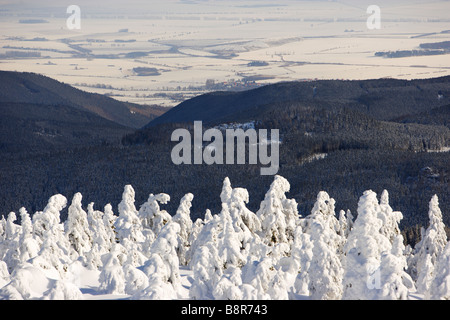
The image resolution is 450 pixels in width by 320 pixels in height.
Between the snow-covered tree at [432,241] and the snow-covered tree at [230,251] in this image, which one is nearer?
the snow-covered tree at [230,251]

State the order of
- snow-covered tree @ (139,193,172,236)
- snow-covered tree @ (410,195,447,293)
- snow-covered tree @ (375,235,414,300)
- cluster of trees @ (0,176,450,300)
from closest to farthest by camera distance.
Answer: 1. snow-covered tree @ (375,235,414,300)
2. cluster of trees @ (0,176,450,300)
3. snow-covered tree @ (410,195,447,293)
4. snow-covered tree @ (139,193,172,236)

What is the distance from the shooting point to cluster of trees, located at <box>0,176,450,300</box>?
4694 cm

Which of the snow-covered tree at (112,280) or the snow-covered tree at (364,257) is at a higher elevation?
the snow-covered tree at (364,257)

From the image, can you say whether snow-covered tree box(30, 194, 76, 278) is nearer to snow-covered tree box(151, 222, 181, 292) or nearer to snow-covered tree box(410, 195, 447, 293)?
snow-covered tree box(151, 222, 181, 292)

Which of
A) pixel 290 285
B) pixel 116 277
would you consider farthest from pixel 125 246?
pixel 290 285

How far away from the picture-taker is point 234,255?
54656 mm

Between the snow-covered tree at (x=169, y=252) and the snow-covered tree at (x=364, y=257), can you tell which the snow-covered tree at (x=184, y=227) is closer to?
the snow-covered tree at (x=169, y=252)

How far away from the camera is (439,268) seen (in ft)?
166

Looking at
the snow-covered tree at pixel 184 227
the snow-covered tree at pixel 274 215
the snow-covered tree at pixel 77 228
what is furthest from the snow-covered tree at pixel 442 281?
the snow-covered tree at pixel 77 228

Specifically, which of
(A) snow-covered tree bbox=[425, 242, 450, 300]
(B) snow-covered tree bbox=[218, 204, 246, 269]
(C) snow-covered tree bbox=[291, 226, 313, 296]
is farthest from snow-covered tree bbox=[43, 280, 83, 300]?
(A) snow-covered tree bbox=[425, 242, 450, 300]

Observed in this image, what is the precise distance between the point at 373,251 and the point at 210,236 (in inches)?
575

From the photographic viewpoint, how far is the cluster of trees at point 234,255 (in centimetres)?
4694

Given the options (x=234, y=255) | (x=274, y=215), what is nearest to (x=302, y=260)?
(x=234, y=255)
